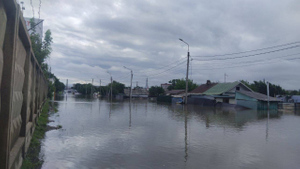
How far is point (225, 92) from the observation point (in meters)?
39.9

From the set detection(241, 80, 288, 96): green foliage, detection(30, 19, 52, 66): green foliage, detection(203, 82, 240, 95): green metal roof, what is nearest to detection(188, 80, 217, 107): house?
detection(203, 82, 240, 95): green metal roof

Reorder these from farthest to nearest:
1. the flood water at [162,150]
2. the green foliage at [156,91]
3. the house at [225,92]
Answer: the green foliage at [156,91] < the house at [225,92] < the flood water at [162,150]

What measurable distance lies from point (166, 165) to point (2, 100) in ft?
14.1

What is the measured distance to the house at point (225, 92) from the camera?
3875 centimetres

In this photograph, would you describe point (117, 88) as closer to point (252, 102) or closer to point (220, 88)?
point (220, 88)

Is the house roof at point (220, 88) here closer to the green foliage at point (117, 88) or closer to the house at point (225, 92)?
the house at point (225, 92)

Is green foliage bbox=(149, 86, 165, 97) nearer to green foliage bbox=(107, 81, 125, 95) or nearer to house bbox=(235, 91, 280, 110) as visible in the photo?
green foliage bbox=(107, 81, 125, 95)

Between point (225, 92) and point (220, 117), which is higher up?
point (225, 92)

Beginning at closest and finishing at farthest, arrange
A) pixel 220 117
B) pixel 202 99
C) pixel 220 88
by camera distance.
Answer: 1. pixel 220 117
2. pixel 202 99
3. pixel 220 88

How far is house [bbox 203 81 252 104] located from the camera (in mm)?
38750

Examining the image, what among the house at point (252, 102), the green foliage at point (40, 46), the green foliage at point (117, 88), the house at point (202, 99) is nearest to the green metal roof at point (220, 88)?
the house at point (202, 99)

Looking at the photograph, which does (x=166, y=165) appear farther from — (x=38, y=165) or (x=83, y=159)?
(x=38, y=165)

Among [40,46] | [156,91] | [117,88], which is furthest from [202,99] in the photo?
[117,88]

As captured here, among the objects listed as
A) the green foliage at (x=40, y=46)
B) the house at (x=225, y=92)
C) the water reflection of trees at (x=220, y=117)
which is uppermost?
the green foliage at (x=40, y=46)
